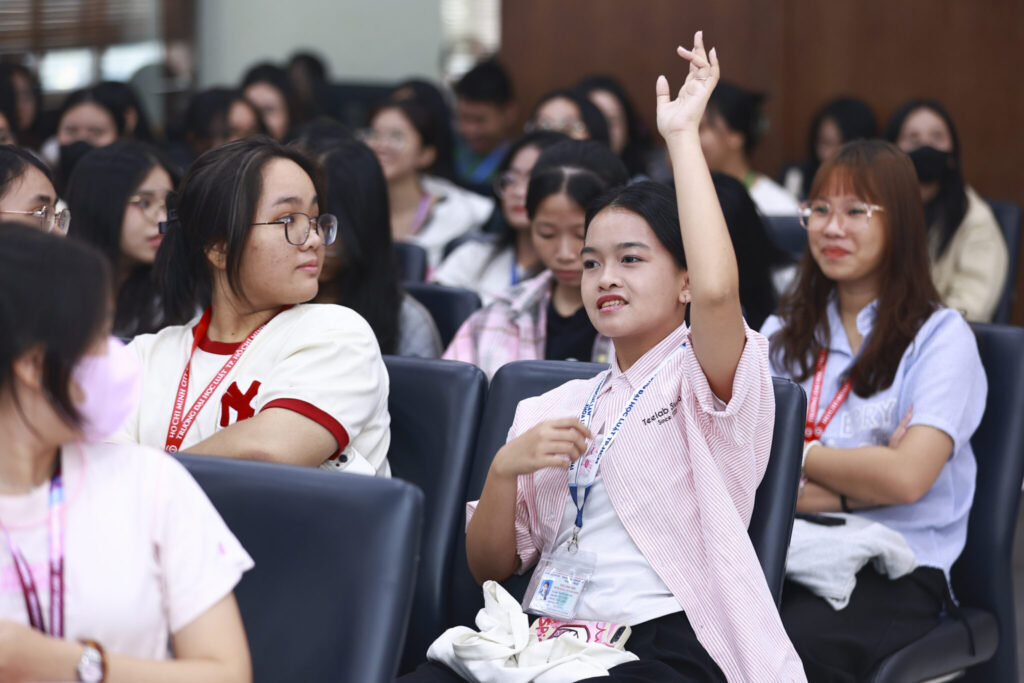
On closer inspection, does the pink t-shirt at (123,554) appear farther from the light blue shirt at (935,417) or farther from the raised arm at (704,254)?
the light blue shirt at (935,417)

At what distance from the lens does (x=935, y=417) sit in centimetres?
216

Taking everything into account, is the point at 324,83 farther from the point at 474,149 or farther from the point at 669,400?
the point at 669,400

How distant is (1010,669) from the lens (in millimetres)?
2277

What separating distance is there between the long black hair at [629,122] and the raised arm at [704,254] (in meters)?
3.17

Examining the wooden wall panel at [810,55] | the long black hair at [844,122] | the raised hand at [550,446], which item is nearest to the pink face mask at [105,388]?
the raised hand at [550,446]

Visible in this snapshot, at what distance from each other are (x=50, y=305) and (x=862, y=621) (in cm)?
149

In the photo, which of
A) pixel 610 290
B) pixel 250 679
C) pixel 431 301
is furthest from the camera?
pixel 431 301

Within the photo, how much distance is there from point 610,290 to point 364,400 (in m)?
0.44

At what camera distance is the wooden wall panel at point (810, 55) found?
16.6 ft

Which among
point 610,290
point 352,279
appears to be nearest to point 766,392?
point 610,290

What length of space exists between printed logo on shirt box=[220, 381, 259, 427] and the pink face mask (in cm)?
76

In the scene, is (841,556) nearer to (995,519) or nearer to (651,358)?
(995,519)

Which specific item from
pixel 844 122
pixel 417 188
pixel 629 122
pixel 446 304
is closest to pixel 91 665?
pixel 446 304

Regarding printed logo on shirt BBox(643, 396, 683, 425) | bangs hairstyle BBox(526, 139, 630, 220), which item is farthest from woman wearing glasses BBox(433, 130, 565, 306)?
printed logo on shirt BBox(643, 396, 683, 425)
